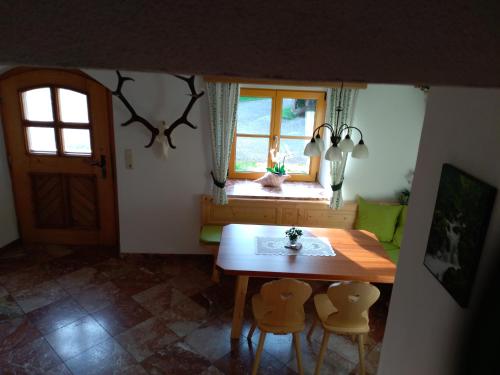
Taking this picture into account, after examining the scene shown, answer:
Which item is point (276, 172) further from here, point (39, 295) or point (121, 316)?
point (39, 295)

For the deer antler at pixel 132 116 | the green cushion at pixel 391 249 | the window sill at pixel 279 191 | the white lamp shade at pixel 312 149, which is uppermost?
the deer antler at pixel 132 116

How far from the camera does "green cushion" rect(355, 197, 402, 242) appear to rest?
13.0 ft

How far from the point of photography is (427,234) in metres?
1.47

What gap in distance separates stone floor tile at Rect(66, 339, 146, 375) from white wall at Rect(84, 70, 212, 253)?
1.53 meters

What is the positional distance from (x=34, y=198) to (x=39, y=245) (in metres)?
0.58

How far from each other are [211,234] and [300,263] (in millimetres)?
1332

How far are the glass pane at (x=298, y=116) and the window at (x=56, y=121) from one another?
2.22m

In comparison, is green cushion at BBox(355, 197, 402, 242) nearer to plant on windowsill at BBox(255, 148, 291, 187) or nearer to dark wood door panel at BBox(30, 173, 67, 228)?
plant on windowsill at BBox(255, 148, 291, 187)

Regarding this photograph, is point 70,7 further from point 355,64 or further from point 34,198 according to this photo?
point 34,198

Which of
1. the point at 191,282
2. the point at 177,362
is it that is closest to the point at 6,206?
the point at 191,282

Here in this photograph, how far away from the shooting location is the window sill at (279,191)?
13.5 ft

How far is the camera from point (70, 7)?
0.54 metres

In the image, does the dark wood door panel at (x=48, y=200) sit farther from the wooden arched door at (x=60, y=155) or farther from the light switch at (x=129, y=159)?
the light switch at (x=129, y=159)

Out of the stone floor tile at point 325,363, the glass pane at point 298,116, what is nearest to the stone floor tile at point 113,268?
the stone floor tile at point 325,363
